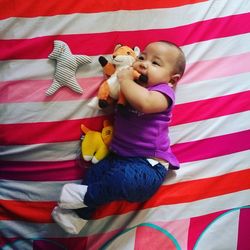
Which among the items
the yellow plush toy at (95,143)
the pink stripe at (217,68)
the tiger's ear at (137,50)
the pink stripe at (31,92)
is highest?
the pink stripe at (217,68)

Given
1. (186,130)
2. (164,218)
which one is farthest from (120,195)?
(186,130)

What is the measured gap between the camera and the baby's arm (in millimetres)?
995

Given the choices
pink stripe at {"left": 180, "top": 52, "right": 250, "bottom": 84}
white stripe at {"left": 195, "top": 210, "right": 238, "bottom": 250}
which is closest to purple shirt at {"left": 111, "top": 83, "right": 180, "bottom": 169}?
pink stripe at {"left": 180, "top": 52, "right": 250, "bottom": 84}

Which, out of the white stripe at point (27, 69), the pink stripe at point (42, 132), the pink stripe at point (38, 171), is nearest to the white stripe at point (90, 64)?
the white stripe at point (27, 69)

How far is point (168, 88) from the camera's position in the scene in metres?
1.06

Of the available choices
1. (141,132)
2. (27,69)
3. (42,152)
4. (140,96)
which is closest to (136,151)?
(141,132)

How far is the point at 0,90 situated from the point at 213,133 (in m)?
0.65

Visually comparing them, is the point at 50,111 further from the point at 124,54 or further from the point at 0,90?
the point at 124,54

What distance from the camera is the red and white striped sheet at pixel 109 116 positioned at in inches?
43.8

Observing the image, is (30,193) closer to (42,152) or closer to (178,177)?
(42,152)

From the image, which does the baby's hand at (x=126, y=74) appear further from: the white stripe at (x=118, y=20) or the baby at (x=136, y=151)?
the white stripe at (x=118, y=20)

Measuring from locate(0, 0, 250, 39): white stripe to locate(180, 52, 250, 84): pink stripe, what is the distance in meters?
0.14

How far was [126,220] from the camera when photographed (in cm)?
118

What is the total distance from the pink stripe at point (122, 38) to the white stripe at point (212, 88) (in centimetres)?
14
